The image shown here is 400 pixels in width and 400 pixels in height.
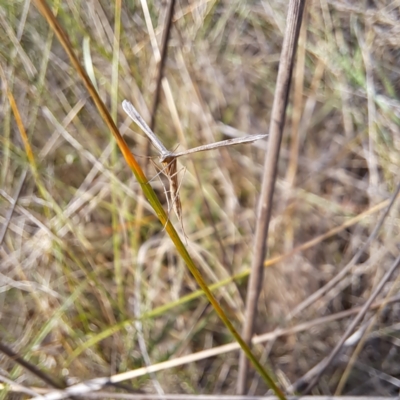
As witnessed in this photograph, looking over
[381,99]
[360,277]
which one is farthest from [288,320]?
[381,99]

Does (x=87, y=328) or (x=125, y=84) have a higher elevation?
(x=125, y=84)

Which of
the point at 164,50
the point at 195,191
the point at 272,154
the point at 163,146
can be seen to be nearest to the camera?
the point at 163,146

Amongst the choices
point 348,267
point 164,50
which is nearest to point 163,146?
point 164,50

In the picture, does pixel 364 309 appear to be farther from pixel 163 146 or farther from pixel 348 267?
pixel 163 146

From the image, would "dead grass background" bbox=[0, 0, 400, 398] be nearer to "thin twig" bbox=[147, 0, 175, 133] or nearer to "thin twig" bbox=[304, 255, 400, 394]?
"thin twig" bbox=[147, 0, 175, 133]

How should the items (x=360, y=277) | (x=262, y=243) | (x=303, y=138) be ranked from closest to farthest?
(x=262, y=243) → (x=360, y=277) → (x=303, y=138)

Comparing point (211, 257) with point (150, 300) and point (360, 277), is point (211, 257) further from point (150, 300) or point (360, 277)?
point (360, 277)

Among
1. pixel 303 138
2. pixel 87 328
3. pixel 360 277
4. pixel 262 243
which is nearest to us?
pixel 262 243

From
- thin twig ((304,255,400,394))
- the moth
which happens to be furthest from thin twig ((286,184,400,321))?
the moth
